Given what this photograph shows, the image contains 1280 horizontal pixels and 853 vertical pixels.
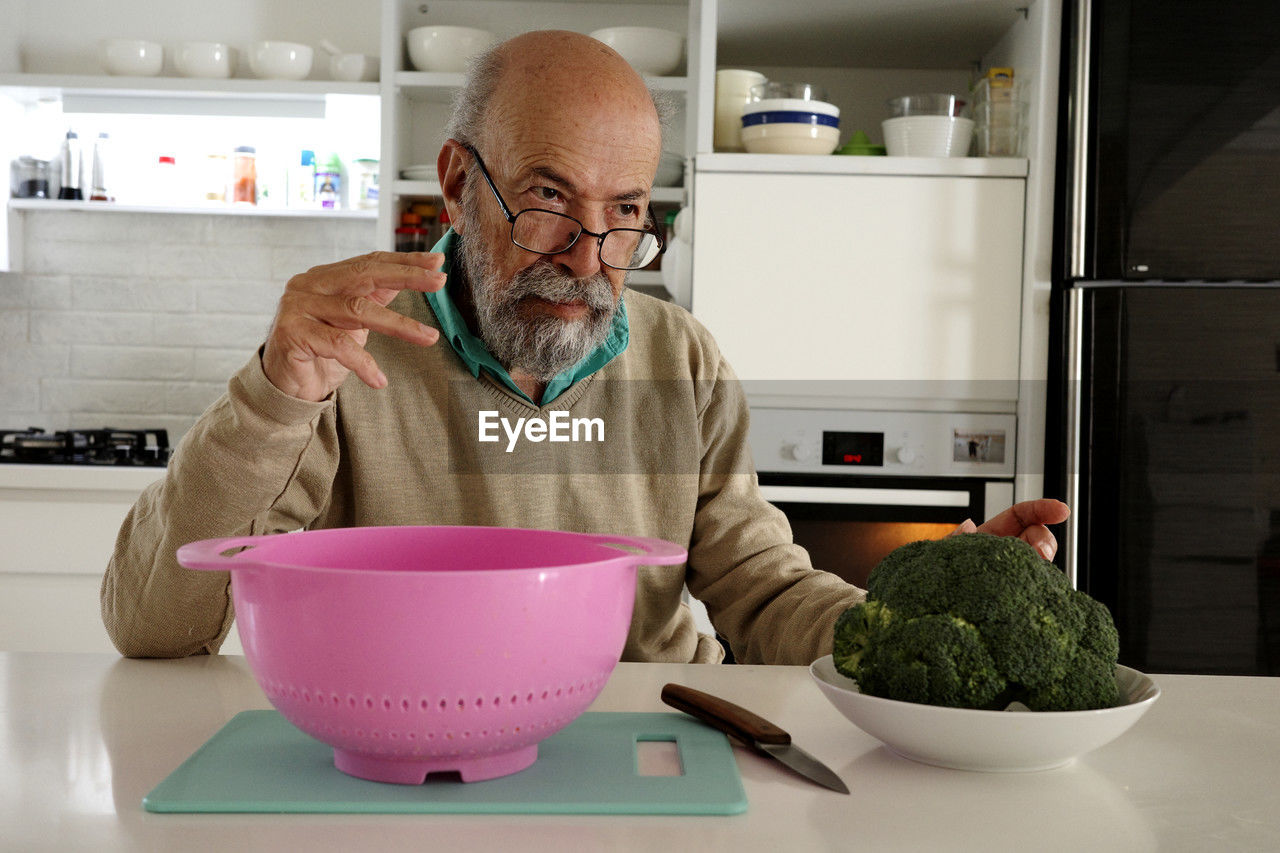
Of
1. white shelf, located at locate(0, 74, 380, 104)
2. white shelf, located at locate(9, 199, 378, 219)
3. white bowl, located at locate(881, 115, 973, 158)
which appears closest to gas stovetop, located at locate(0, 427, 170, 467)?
white shelf, located at locate(9, 199, 378, 219)

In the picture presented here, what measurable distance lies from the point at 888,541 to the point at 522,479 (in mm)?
1182

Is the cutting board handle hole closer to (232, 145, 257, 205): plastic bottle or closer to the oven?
the oven

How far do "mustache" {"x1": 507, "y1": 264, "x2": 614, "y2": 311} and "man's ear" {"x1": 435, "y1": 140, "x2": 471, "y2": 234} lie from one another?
17cm

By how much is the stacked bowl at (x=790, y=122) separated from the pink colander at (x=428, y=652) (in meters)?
1.75

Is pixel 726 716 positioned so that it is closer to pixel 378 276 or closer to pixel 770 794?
pixel 770 794

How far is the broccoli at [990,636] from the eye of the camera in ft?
1.97

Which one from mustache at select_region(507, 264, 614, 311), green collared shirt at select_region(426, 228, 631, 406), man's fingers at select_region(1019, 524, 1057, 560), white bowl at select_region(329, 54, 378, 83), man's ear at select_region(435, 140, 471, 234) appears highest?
white bowl at select_region(329, 54, 378, 83)

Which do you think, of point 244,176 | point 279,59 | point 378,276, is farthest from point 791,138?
point 378,276

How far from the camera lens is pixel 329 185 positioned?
2.78m

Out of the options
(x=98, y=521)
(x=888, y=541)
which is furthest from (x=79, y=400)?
(x=888, y=541)

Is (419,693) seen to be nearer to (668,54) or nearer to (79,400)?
(668,54)

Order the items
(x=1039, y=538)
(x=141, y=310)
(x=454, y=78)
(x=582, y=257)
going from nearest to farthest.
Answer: (x=1039, y=538) → (x=582, y=257) → (x=454, y=78) → (x=141, y=310)

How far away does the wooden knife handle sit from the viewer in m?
0.67

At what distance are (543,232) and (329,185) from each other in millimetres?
1698
